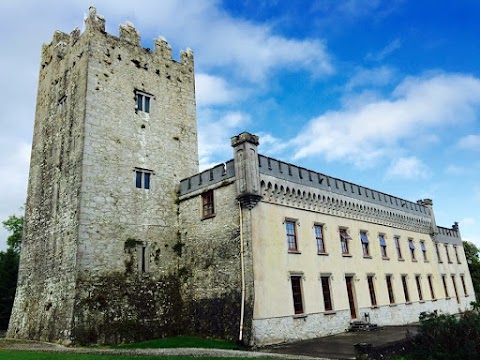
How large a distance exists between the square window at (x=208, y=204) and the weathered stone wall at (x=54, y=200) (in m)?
6.50

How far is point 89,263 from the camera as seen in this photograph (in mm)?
18844

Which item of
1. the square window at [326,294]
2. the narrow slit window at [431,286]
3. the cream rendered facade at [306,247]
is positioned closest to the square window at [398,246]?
the cream rendered facade at [306,247]

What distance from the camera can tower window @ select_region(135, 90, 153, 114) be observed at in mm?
23703

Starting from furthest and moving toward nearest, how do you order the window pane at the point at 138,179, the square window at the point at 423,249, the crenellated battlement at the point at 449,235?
1. the crenellated battlement at the point at 449,235
2. the square window at the point at 423,249
3. the window pane at the point at 138,179

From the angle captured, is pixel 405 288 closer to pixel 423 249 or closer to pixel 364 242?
pixel 423 249

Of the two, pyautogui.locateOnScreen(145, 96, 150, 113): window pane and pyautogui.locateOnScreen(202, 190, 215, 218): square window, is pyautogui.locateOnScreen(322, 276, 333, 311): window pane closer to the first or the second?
pyautogui.locateOnScreen(202, 190, 215, 218): square window

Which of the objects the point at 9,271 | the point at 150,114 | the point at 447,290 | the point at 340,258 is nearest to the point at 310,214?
the point at 340,258

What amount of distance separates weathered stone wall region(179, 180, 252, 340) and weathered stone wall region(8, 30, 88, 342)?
5.98 m

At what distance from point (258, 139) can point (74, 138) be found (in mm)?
10169

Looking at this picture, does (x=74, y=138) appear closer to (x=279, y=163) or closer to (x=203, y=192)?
(x=203, y=192)

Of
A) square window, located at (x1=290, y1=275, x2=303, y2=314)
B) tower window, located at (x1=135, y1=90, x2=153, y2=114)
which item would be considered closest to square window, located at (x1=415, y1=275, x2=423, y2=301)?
square window, located at (x1=290, y1=275, x2=303, y2=314)

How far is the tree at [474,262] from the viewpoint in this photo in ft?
149

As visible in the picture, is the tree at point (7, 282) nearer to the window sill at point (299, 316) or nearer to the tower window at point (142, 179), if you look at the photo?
the tower window at point (142, 179)

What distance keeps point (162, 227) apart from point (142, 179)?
2.98 metres
